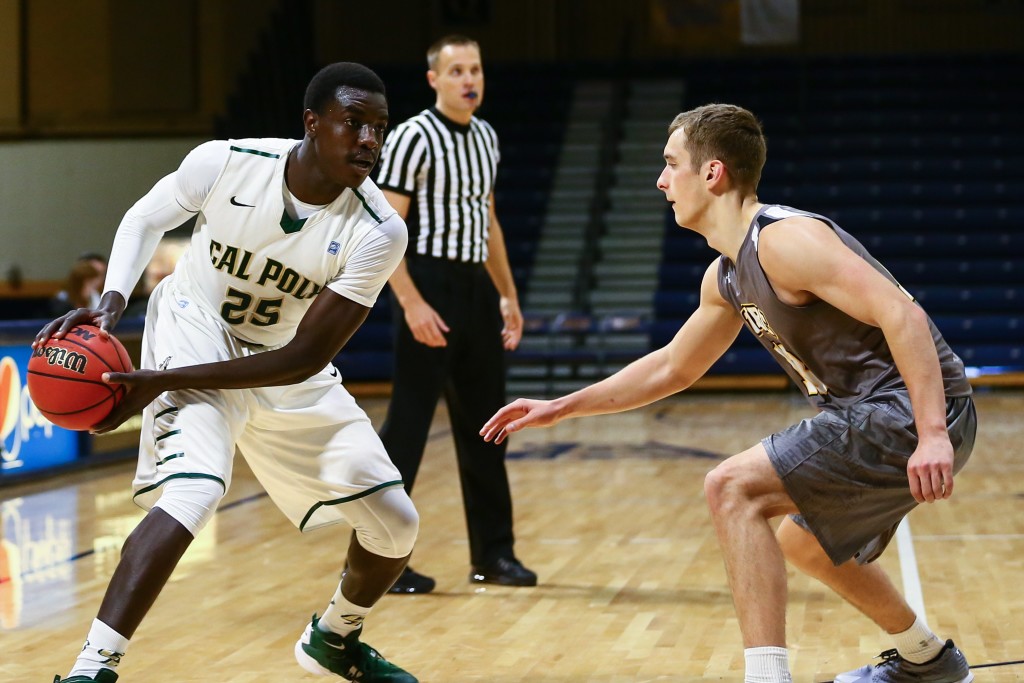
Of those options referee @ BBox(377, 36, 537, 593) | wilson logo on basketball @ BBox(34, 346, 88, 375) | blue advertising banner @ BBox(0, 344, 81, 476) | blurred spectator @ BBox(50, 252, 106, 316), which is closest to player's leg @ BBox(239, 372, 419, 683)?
wilson logo on basketball @ BBox(34, 346, 88, 375)

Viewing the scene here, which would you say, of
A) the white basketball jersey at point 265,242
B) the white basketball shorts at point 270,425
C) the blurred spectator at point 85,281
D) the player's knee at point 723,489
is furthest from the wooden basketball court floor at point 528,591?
the blurred spectator at point 85,281

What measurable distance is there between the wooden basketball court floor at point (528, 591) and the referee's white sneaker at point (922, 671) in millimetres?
129

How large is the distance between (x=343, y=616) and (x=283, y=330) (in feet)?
2.39

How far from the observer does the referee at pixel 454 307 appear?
4.56m

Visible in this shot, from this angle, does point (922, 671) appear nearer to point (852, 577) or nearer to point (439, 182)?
point (852, 577)

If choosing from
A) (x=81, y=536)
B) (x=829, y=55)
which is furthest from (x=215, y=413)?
(x=829, y=55)

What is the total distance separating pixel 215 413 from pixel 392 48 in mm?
16161

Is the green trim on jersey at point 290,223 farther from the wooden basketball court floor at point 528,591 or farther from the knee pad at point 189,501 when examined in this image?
the wooden basketball court floor at point 528,591

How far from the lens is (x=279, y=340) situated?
10.8 feet

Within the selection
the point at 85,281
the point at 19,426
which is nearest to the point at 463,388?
the point at 19,426

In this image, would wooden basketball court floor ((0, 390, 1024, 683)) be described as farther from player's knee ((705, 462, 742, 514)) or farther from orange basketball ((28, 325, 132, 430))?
orange basketball ((28, 325, 132, 430))

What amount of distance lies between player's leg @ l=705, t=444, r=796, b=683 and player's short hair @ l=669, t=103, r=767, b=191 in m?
0.62

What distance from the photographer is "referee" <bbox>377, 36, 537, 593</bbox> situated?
4.56 meters

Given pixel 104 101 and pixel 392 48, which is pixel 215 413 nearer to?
pixel 104 101
